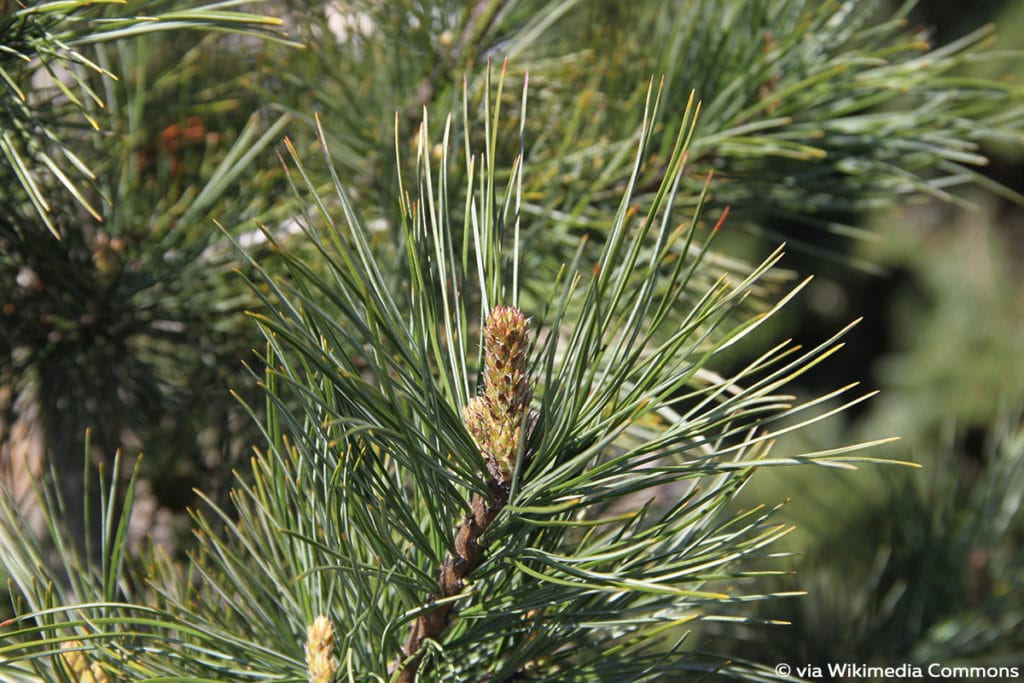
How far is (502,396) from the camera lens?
1.02ft

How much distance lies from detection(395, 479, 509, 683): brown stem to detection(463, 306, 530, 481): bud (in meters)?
0.01

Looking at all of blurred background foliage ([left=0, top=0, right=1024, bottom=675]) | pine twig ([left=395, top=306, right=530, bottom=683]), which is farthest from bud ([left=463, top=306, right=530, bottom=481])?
blurred background foliage ([left=0, top=0, right=1024, bottom=675])

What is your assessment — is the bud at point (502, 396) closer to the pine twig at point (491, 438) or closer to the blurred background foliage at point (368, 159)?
the pine twig at point (491, 438)

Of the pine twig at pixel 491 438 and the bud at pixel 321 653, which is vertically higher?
the pine twig at pixel 491 438

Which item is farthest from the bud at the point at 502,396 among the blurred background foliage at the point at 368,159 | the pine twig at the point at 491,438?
the blurred background foliage at the point at 368,159

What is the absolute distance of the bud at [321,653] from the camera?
33cm

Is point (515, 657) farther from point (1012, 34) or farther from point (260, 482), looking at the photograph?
point (1012, 34)

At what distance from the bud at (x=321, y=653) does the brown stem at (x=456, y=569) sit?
0.03m

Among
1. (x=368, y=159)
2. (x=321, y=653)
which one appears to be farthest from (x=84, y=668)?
(x=368, y=159)

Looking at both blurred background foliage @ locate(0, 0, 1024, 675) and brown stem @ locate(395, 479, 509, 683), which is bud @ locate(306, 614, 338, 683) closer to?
brown stem @ locate(395, 479, 509, 683)

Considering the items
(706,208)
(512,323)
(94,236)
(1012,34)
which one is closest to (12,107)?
(94,236)

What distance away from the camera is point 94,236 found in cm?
52

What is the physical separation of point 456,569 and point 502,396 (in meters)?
0.07

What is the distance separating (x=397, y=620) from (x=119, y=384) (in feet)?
0.97
